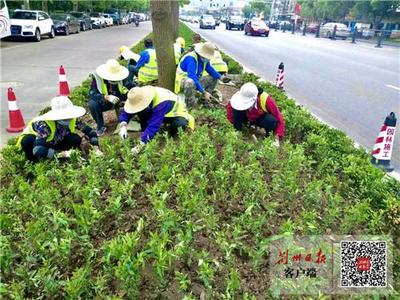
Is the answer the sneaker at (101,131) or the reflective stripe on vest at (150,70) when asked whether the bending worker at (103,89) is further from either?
the reflective stripe on vest at (150,70)

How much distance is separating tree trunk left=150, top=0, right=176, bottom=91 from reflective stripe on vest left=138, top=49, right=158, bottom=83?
733 mm

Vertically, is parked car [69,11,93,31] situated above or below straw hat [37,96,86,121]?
below

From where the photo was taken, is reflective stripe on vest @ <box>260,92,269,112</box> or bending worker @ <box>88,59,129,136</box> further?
bending worker @ <box>88,59,129,136</box>

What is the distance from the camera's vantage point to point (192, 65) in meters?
5.59

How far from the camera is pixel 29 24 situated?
1725cm

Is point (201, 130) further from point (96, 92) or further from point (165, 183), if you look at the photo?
point (96, 92)

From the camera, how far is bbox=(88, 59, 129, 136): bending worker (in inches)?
193

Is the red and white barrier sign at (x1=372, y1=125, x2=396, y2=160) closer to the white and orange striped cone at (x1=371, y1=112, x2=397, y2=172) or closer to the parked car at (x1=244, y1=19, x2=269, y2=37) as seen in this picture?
the white and orange striped cone at (x1=371, y1=112, x2=397, y2=172)

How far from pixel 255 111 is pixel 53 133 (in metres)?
2.46

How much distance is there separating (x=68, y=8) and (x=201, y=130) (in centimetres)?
3374

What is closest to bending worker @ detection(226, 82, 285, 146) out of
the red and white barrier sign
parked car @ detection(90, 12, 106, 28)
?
the red and white barrier sign

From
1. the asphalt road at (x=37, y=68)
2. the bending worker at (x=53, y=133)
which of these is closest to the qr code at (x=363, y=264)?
the bending worker at (x=53, y=133)

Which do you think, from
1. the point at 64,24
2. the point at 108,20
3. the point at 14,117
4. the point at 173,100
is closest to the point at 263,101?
the point at 173,100

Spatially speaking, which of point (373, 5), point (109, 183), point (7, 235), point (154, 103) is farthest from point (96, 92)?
point (373, 5)
